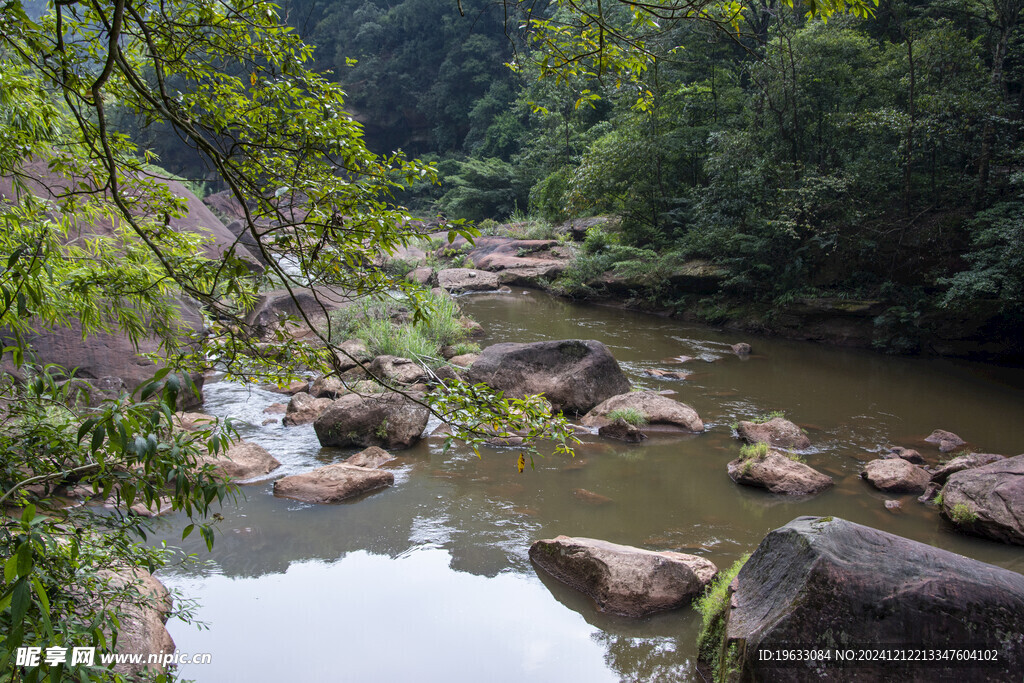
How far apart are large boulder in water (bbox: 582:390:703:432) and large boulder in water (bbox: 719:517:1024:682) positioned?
4398 millimetres

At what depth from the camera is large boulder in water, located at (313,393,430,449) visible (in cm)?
663

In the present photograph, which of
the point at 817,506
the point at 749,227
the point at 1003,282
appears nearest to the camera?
the point at 817,506

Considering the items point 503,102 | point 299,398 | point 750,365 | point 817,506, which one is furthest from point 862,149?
point 503,102

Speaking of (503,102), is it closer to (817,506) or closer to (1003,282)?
(1003,282)

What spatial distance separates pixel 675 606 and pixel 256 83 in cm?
359

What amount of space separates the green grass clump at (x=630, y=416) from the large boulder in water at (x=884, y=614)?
4.29 meters

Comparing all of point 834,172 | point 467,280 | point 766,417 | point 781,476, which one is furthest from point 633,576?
point 467,280

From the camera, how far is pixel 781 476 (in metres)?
5.60

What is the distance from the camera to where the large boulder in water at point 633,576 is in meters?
3.75

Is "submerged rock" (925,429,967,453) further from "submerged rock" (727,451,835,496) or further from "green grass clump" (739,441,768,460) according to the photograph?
"green grass clump" (739,441,768,460)

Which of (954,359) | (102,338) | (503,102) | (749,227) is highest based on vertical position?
(503,102)

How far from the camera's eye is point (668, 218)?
56.5 ft

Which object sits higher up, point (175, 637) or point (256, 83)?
point (256, 83)

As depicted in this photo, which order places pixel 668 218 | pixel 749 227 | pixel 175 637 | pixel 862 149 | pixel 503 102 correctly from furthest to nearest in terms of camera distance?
pixel 503 102
pixel 668 218
pixel 749 227
pixel 862 149
pixel 175 637
